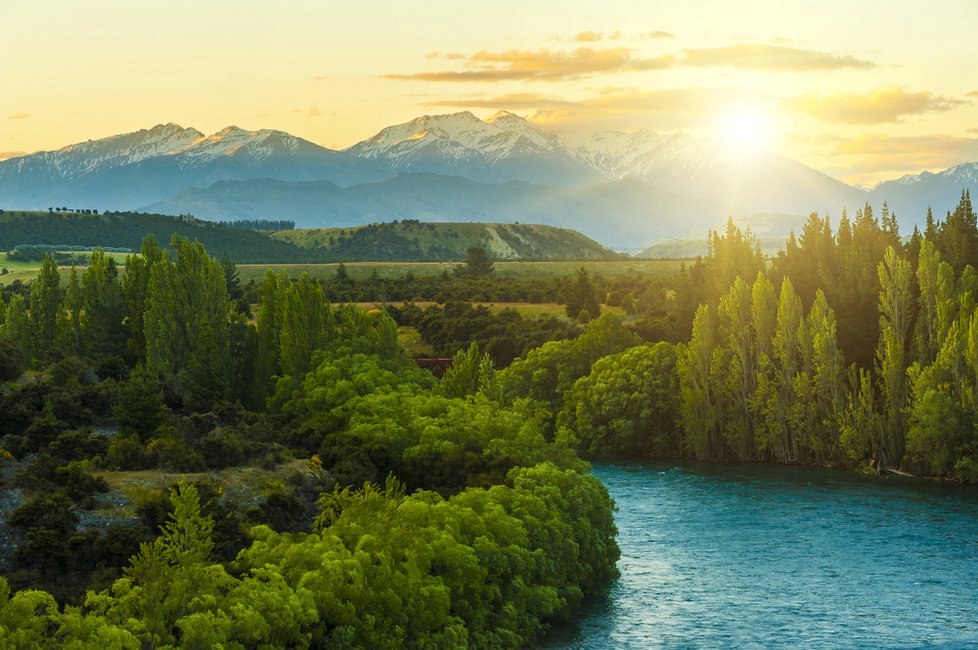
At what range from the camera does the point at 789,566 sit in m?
75.3

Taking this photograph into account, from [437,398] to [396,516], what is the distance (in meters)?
28.7

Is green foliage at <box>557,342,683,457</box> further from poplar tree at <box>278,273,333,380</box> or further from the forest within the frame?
poplar tree at <box>278,273,333,380</box>

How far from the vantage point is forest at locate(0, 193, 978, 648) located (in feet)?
157

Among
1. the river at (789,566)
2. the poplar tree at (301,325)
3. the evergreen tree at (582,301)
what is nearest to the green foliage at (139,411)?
the river at (789,566)

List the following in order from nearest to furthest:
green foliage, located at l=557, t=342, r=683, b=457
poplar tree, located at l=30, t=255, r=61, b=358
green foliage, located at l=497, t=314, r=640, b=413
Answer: poplar tree, located at l=30, t=255, r=61, b=358 → green foliage, located at l=557, t=342, r=683, b=457 → green foliage, located at l=497, t=314, r=640, b=413

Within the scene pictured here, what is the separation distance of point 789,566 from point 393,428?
25.9 metres

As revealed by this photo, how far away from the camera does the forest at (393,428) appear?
4784 centimetres

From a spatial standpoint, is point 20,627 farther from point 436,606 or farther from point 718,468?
point 718,468

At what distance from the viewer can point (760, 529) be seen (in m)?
86.2

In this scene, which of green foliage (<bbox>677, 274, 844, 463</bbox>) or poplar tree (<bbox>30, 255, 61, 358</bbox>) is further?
green foliage (<bbox>677, 274, 844, 463</bbox>)

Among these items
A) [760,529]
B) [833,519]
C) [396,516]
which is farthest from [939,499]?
[396,516]

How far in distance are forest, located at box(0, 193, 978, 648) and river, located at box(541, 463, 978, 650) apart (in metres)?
4.03

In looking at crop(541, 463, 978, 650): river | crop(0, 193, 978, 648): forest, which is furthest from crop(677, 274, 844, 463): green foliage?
crop(541, 463, 978, 650): river

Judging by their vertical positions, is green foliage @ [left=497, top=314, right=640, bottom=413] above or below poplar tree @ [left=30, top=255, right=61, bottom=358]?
below
